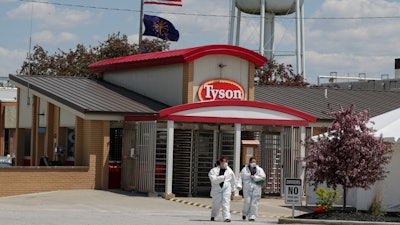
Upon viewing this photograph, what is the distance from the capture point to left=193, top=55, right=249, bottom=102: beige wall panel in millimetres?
33906

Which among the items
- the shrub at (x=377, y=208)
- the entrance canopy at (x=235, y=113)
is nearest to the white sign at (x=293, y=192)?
the shrub at (x=377, y=208)

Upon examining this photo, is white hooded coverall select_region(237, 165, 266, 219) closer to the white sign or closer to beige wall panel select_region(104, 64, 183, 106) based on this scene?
the white sign

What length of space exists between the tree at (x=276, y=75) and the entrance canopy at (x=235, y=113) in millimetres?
31972

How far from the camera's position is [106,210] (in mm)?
26875

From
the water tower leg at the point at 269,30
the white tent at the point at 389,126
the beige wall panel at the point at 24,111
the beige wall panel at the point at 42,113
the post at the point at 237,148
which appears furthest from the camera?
the water tower leg at the point at 269,30

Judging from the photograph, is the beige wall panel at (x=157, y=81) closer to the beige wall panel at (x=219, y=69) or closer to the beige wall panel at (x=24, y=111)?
the beige wall panel at (x=219, y=69)

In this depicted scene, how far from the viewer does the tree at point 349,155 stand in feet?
80.5

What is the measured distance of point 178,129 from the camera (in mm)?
33344

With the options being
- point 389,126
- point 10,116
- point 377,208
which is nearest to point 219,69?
point 389,126

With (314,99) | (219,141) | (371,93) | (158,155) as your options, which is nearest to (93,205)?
(158,155)

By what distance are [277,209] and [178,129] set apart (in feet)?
17.8

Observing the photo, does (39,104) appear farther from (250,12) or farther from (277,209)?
(250,12)

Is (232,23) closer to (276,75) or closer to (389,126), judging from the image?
(276,75)

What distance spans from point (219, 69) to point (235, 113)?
2614mm
